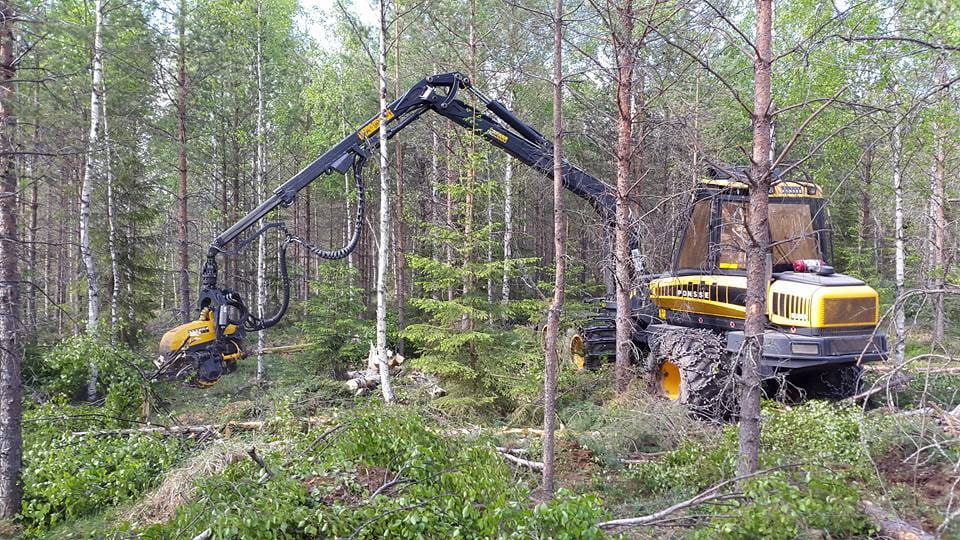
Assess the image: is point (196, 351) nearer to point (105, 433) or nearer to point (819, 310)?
point (105, 433)

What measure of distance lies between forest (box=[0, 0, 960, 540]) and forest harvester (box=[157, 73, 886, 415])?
0.05 meters

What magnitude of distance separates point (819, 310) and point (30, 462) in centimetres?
871

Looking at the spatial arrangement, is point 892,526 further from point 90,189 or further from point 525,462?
point 90,189

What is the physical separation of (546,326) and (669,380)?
2279 millimetres

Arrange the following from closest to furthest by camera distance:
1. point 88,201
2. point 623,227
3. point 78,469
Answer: point 78,469 < point 623,227 < point 88,201

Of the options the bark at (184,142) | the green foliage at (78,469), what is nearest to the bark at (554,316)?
the green foliage at (78,469)

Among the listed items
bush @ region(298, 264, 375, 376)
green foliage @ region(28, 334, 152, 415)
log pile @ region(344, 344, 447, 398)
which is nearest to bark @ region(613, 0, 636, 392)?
log pile @ region(344, 344, 447, 398)

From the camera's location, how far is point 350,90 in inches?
708

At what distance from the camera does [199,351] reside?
371 inches

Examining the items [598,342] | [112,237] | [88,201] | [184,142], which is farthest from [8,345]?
[184,142]

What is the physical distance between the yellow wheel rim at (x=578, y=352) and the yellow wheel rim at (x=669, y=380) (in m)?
1.46

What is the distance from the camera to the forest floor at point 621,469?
3.33m

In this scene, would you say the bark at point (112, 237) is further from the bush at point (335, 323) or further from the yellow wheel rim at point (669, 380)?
the yellow wheel rim at point (669, 380)

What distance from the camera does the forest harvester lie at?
6.43 metres
